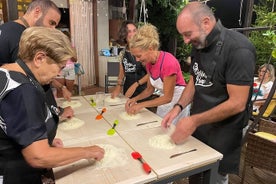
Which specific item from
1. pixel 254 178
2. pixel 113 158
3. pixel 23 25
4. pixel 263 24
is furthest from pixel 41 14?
pixel 263 24

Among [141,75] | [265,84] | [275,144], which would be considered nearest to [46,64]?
[141,75]

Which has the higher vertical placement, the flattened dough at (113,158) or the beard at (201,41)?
the beard at (201,41)

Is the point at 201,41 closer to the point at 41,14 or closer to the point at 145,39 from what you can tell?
the point at 145,39

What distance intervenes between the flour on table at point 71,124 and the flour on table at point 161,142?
0.54m

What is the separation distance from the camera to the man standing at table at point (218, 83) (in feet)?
4.08

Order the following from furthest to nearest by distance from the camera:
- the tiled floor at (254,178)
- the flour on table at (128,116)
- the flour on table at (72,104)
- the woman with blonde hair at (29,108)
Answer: the tiled floor at (254,178) < the flour on table at (72,104) < the flour on table at (128,116) < the woman with blonde hair at (29,108)

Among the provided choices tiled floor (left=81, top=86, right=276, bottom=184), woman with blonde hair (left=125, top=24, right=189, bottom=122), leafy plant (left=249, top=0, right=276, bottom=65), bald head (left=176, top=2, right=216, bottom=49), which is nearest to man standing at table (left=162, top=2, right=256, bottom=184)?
bald head (left=176, top=2, right=216, bottom=49)

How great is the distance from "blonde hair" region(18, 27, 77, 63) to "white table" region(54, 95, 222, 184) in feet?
1.69

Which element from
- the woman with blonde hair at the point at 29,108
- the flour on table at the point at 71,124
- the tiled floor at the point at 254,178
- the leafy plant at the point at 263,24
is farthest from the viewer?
the leafy plant at the point at 263,24

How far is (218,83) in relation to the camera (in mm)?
1359

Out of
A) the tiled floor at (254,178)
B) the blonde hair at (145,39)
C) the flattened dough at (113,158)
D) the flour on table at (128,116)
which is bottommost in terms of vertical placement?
the tiled floor at (254,178)

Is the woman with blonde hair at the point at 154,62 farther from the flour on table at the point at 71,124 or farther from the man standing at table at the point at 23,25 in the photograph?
the man standing at table at the point at 23,25

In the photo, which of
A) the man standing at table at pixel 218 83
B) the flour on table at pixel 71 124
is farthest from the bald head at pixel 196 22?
the flour on table at pixel 71 124

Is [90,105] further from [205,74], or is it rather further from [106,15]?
[106,15]
